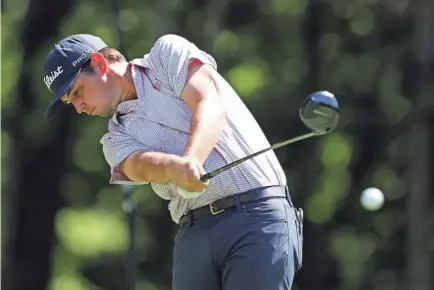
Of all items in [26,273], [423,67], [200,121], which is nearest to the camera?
[200,121]

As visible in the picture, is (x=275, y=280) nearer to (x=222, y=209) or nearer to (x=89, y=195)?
(x=222, y=209)

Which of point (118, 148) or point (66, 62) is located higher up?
point (66, 62)

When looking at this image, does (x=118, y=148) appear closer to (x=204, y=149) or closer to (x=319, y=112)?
(x=204, y=149)

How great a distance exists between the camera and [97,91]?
385 cm

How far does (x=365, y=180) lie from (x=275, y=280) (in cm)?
1308

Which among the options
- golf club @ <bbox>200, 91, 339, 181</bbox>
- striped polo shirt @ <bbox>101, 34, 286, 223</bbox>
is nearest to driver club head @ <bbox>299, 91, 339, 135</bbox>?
golf club @ <bbox>200, 91, 339, 181</bbox>

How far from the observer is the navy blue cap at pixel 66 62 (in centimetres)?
382

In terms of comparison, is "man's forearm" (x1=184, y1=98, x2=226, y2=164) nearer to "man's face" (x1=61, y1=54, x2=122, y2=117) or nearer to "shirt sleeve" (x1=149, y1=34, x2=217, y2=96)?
"shirt sleeve" (x1=149, y1=34, x2=217, y2=96)

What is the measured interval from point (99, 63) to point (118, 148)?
0.95ft

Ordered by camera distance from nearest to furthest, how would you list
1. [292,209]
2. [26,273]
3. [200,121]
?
[200,121] → [292,209] → [26,273]

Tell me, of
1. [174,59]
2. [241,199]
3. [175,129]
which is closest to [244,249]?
→ [241,199]

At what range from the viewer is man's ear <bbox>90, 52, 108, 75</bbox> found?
151 inches

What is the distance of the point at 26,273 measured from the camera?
49.2ft

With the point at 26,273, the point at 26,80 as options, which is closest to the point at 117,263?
the point at 26,273
